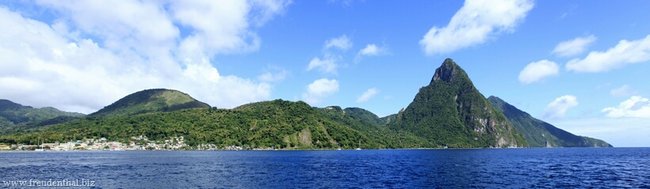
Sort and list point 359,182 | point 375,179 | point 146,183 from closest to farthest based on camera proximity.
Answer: point 146,183
point 359,182
point 375,179

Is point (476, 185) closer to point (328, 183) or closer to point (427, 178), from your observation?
point (427, 178)

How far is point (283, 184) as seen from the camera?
85.5 metres

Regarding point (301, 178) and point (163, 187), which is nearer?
point (163, 187)

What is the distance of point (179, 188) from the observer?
249ft

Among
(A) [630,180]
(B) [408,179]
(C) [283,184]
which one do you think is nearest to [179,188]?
(C) [283,184]

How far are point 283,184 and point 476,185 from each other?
34.9 m

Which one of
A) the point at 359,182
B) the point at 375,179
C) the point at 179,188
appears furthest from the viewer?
the point at 375,179

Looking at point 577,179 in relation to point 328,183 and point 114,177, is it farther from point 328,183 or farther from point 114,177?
point 114,177

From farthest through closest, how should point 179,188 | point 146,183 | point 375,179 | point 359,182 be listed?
point 375,179 → point 359,182 → point 146,183 → point 179,188

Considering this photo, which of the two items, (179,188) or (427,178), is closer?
(179,188)

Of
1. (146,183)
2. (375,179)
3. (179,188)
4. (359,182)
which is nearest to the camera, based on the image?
(179,188)

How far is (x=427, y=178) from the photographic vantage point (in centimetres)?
9819

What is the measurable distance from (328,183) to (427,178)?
2373 centimetres

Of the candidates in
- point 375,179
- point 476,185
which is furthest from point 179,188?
point 476,185
